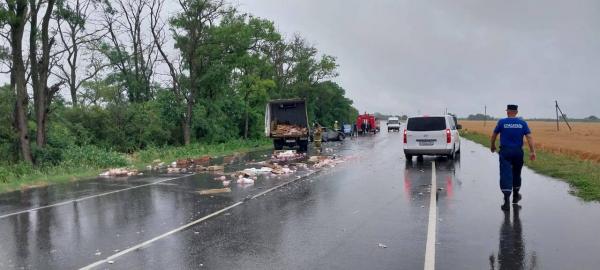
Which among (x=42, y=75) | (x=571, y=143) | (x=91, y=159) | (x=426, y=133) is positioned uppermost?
(x=42, y=75)

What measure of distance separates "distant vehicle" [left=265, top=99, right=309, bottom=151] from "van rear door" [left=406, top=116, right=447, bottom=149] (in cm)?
972

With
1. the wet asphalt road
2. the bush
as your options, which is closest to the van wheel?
the bush

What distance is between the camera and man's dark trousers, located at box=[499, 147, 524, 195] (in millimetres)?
9758

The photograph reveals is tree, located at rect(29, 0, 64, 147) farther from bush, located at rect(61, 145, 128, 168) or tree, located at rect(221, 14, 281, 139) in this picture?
tree, located at rect(221, 14, 281, 139)

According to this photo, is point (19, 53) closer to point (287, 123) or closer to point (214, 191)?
point (214, 191)

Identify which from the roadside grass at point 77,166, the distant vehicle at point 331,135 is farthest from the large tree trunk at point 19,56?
the distant vehicle at point 331,135

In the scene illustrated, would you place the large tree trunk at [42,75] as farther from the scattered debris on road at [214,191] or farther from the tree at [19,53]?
the scattered debris on road at [214,191]

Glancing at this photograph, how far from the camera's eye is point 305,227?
824 cm

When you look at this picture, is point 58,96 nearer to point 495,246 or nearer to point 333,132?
point 333,132

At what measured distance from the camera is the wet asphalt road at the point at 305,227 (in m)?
6.38

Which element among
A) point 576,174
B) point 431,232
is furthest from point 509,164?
point 576,174

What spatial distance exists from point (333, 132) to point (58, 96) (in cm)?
2384

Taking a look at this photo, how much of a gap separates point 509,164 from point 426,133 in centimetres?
1045

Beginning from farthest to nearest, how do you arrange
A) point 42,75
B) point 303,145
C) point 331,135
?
point 331,135 → point 303,145 → point 42,75
